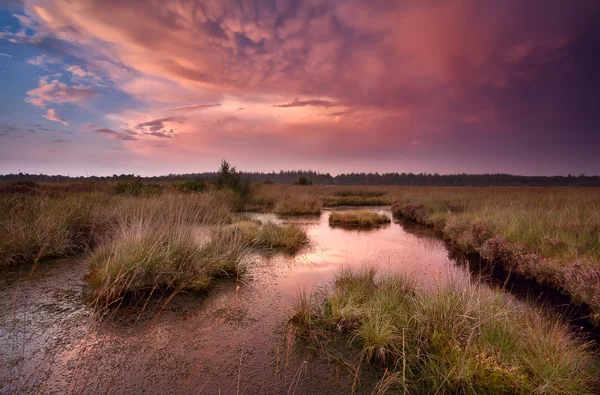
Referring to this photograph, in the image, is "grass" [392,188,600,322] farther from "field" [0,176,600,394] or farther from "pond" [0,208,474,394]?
"pond" [0,208,474,394]

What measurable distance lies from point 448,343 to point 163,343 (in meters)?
3.93

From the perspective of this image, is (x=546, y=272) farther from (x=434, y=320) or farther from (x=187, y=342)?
(x=187, y=342)

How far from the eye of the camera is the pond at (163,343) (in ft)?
11.0

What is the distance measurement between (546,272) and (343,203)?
22.8 m

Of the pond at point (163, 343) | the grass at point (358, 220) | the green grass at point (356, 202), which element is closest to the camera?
the pond at point (163, 343)

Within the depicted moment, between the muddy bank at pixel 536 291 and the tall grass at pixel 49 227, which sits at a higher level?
the tall grass at pixel 49 227

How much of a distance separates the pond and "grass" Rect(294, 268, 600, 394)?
53cm

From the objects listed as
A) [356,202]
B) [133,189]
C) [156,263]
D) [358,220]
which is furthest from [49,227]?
[356,202]

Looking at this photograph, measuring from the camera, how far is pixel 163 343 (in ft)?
13.7

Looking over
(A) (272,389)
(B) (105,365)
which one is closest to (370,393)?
(A) (272,389)

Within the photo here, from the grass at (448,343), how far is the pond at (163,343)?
1.73 feet

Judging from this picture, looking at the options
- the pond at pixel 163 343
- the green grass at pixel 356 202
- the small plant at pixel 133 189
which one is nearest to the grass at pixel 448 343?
the pond at pixel 163 343

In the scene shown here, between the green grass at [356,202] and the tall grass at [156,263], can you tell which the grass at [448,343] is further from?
the green grass at [356,202]

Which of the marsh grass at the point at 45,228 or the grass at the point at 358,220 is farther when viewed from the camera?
the grass at the point at 358,220
